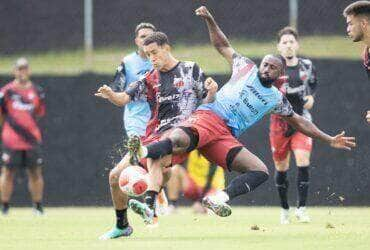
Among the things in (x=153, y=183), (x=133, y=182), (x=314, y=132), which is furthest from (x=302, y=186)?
(x=133, y=182)

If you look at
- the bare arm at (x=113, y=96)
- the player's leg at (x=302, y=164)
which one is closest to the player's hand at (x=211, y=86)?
the bare arm at (x=113, y=96)

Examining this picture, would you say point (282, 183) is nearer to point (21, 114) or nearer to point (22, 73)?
point (22, 73)

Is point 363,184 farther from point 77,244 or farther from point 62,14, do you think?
point 77,244

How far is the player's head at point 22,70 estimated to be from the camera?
60.5 feet

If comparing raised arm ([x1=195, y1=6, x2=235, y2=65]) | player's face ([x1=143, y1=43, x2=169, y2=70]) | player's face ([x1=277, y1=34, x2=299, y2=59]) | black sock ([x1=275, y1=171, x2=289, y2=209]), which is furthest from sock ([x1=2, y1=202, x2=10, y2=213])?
player's face ([x1=143, y1=43, x2=169, y2=70])

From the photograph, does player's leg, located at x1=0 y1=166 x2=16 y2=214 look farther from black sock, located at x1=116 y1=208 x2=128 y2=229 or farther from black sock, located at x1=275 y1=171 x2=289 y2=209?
black sock, located at x1=116 y1=208 x2=128 y2=229

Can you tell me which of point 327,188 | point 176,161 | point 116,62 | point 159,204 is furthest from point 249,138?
point 176,161

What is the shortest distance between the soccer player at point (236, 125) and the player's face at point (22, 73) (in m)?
7.02

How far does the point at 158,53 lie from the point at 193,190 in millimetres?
7095

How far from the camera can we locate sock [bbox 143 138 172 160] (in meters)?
10.9

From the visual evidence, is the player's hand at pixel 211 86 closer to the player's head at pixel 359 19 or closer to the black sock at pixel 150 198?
the black sock at pixel 150 198

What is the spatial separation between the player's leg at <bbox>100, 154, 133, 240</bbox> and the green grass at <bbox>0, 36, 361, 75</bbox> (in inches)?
293

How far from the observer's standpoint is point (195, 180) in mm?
18516

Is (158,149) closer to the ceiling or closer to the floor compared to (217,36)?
closer to the floor
